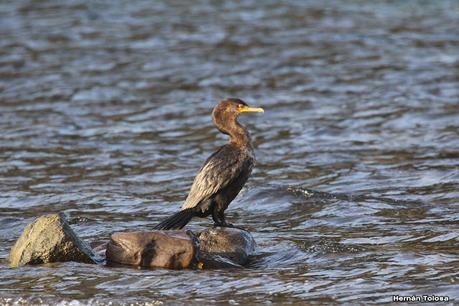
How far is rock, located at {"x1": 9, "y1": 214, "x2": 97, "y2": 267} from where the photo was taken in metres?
8.37

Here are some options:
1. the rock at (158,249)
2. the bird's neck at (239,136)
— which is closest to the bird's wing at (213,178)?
the bird's neck at (239,136)

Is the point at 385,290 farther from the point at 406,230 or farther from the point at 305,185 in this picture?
the point at 305,185

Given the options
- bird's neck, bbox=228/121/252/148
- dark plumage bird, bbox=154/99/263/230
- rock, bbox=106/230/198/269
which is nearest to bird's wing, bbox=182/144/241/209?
dark plumage bird, bbox=154/99/263/230

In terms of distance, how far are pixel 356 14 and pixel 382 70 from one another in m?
5.17

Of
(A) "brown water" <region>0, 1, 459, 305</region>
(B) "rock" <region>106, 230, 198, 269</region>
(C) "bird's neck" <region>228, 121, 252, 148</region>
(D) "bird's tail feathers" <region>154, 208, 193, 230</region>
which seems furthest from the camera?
(C) "bird's neck" <region>228, 121, 252, 148</region>

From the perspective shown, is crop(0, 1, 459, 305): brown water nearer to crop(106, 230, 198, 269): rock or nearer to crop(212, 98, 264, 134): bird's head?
crop(106, 230, 198, 269): rock

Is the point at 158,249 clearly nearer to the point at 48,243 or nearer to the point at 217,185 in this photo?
the point at 48,243

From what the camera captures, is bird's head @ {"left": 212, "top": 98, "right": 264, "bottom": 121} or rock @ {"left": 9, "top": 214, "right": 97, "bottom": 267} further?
bird's head @ {"left": 212, "top": 98, "right": 264, "bottom": 121}

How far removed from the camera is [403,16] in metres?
22.1

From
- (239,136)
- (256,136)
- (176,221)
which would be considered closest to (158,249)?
(176,221)

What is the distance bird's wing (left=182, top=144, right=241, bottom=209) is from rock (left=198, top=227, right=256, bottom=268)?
12.7 inches

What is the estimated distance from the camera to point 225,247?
8750 mm

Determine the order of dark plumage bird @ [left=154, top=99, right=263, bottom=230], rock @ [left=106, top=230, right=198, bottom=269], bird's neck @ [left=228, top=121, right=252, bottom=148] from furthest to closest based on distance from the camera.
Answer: bird's neck @ [left=228, top=121, right=252, bottom=148] → dark plumage bird @ [left=154, top=99, right=263, bottom=230] → rock @ [left=106, top=230, right=198, bottom=269]

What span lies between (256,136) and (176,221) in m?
5.37
